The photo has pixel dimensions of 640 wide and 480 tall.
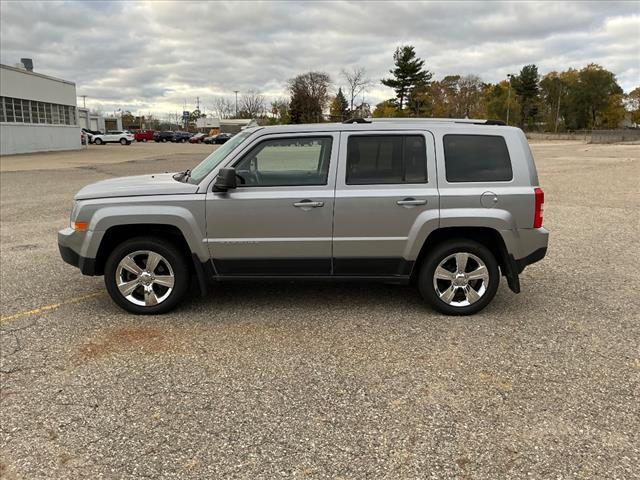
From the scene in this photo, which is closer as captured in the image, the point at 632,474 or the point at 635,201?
the point at 632,474

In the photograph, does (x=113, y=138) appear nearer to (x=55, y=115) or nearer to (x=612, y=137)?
(x=55, y=115)

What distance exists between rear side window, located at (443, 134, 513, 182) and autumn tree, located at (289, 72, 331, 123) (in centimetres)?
4638

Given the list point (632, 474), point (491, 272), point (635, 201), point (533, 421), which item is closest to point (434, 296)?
point (491, 272)

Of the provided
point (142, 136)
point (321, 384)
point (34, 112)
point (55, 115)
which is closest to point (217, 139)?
point (142, 136)

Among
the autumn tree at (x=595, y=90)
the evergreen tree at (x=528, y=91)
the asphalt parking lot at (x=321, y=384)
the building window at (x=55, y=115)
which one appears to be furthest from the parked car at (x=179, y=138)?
the asphalt parking lot at (x=321, y=384)

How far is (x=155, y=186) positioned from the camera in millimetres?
4613

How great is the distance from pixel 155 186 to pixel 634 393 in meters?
4.17

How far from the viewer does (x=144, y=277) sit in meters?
4.64

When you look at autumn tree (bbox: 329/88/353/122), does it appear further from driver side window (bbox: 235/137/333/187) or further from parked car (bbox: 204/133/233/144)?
driver side window (bbox: 235/137/333/187)

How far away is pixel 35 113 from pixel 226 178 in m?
37.1

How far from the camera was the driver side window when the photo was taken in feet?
14.9

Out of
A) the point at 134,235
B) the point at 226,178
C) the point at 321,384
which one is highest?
the point at 226,178

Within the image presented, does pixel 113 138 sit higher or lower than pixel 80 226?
higher

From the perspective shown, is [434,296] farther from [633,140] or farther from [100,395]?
[633,140]
